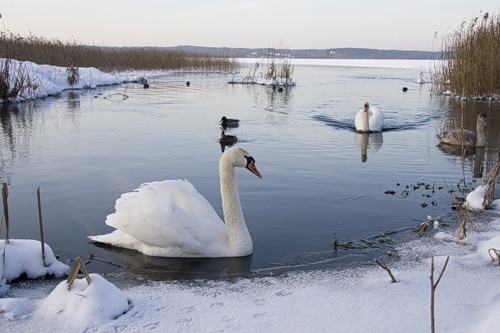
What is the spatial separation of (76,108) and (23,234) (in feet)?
39.3

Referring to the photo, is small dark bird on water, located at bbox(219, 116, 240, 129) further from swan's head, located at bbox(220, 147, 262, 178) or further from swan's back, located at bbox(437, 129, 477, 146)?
swan's head, located at bbox(220, 147, 262, 178)

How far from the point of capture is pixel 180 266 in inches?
186

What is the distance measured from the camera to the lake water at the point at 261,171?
5.10m

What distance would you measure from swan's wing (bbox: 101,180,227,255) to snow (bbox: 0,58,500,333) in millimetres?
573

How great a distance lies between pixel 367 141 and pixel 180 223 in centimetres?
765

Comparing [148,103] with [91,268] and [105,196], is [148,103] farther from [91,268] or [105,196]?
[91,268]

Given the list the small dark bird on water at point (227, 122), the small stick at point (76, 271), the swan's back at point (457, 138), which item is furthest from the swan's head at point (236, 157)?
the small dark bird on water at point (227, 122)

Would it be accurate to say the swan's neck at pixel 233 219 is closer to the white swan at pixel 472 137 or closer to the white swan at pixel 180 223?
the white swan at pixel 180 223

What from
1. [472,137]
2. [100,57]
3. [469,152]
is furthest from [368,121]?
[100,57]

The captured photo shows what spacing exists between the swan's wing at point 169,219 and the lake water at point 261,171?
0.20 metres

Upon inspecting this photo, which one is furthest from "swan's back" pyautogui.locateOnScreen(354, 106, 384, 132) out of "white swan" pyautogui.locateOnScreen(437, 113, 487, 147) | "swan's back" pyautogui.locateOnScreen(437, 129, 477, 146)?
"white swan" pyautogui.locateOnScreen(437, 113, 487, 147)

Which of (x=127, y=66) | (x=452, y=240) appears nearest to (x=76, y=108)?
(x=452, y=240)

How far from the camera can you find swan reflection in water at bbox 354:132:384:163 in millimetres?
10362

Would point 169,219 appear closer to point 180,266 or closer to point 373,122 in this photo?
point 180,266
